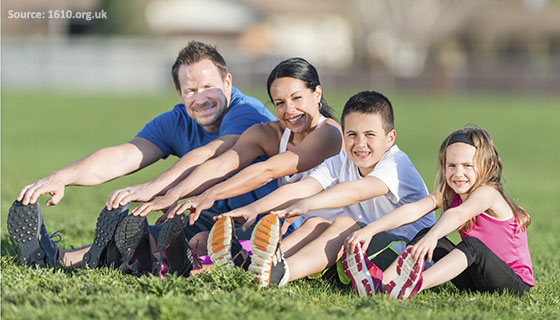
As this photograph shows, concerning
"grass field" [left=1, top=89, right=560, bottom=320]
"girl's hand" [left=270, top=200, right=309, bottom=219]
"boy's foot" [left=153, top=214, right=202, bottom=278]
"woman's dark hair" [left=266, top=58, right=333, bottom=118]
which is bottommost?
"grass field" [left=1, top=89, right=560, bottom=320]

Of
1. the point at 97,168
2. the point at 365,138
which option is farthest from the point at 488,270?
the point at 97,168

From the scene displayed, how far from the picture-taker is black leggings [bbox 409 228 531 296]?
4.12 m

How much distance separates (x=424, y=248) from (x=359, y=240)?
1.17 feet

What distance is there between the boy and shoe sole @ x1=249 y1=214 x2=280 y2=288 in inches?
5.1

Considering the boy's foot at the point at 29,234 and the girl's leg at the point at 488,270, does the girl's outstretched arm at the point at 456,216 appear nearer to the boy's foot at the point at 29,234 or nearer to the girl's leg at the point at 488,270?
the girl's leg at the point at 488,270

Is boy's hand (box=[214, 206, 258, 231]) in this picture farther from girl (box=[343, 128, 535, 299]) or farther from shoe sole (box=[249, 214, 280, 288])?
girl (box=[343, 128, 535, 299])

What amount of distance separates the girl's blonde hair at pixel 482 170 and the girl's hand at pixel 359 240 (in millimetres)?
531

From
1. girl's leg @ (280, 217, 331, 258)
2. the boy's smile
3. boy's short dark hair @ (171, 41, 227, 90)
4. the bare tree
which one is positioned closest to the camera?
girl's leg @ (280, 217, 331, 258)

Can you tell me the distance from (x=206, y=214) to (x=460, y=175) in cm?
181

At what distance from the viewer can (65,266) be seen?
4699 millimetres

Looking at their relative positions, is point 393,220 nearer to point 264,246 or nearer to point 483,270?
point 483,270

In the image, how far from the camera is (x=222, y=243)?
4137 mm

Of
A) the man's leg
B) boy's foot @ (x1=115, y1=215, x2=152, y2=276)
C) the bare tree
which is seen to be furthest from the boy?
the bare tree

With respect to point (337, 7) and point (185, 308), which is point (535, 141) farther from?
point (337, 7)
